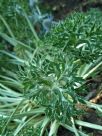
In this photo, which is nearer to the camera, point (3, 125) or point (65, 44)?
point (3, 125)

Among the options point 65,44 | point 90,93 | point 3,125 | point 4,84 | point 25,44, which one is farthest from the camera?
point 25,44

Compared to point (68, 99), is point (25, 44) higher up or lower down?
higher up

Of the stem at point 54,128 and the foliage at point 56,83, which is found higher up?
the foliage at point 56,83

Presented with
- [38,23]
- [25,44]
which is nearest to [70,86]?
[25,44]

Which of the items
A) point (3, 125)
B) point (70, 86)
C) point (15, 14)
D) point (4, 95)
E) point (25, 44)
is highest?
point (15, 14)

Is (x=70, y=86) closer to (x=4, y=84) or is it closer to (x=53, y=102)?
(x=53, y=102)

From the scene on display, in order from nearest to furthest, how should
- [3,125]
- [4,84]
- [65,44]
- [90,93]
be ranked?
[3,125] → [65,44] → [90,93] → [4,84]

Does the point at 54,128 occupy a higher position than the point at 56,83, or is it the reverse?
the point at 56,83

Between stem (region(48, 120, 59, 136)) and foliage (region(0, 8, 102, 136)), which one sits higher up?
foliage (region(0, 8, 102, 136))
